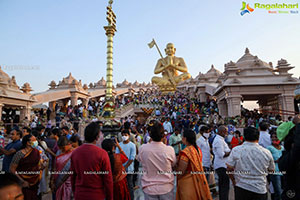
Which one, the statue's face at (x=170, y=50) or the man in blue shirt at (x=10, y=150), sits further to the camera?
the statue's face at (x=170, y=50)

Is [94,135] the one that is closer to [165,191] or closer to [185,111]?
[165,191]

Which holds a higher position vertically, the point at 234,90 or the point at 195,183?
the point at 234,90

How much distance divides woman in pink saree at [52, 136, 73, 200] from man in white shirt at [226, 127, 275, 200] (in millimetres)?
2512

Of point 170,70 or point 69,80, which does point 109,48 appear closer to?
point 170,70

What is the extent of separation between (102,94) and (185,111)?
1813 centimetres

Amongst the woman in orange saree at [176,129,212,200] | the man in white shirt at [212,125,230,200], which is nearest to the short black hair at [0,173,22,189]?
the woman in orange saree at [176,129,212,200]

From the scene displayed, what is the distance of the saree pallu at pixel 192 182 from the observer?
8.88 ft

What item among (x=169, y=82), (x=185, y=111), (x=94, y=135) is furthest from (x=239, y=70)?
(x=94, y=135)

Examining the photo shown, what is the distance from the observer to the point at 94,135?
8.47 ft

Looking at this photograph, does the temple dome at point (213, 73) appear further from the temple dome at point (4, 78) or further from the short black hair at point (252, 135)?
the short black hair at point (252, 135)

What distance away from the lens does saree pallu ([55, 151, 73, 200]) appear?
306 centimetres

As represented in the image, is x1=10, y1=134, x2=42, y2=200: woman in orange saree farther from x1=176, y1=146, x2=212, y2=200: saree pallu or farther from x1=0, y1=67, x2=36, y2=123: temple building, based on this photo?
x1=0, y1=67, x2=36, y2=123: temple building

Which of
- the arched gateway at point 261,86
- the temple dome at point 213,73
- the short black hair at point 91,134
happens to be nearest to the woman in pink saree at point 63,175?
the short black hair at point 91,134

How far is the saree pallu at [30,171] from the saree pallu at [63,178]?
383 mm
